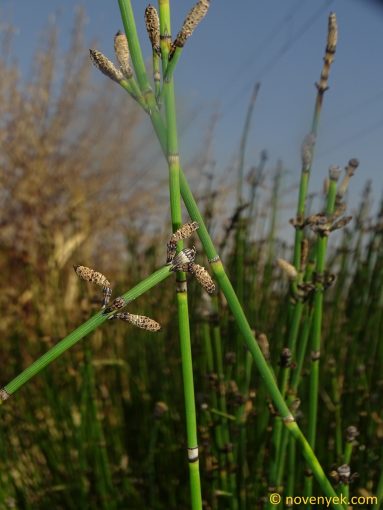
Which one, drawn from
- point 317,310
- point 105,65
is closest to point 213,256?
point 105,65

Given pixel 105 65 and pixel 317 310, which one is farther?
pixel 317 310

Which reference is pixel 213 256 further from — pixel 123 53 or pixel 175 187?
pixel 123 53

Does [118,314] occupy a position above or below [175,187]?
below

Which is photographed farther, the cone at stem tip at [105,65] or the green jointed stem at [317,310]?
the green jointed stem at [317,310]

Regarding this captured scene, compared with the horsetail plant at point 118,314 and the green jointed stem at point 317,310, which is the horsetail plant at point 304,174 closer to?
the green jointed stem at point 317,310

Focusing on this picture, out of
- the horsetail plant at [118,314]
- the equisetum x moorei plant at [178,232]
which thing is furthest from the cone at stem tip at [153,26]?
the horsetail plant at [118,314]

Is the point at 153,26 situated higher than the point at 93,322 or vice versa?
the point at 153,26

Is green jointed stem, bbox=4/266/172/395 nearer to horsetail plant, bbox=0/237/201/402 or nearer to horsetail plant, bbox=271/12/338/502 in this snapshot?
horsetail plant, bbox=0/237/201/402

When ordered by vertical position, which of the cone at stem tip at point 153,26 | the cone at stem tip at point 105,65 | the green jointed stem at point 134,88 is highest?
the cone at stem tip at point 153,26

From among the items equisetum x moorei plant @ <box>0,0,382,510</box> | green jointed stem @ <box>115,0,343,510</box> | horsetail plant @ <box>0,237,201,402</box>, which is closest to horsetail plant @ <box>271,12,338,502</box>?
equisetum x moorei plant @ <box>0,0,382,510</box>

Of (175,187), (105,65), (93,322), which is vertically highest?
(105,65)

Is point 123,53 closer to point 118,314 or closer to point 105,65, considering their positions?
point 105,65

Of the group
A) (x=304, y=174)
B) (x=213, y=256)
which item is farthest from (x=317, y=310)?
(x=213, y=256)
